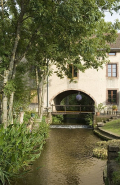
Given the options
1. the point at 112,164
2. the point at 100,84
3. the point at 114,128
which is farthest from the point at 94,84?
the point at 112,164

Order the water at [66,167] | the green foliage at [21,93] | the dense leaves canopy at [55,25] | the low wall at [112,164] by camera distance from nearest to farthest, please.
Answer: the low wall at [112,164] < the water at [66,167] < the dense leaves canopy at [55,25] < the green foliage at [21,93]

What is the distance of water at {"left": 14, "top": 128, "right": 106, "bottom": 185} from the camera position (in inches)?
283

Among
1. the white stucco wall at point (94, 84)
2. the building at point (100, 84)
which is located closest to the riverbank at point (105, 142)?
the building at point (100, 84)

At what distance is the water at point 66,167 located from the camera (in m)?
7.18

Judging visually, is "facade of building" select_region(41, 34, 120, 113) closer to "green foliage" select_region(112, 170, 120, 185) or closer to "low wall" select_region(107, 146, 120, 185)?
"low wall" select_region(107, 146, 120, 185)

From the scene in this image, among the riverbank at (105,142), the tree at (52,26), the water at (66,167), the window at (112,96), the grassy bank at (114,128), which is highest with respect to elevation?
the tree at (52,26)

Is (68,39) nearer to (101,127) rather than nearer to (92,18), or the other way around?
(92,18)

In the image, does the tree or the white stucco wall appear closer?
the tree

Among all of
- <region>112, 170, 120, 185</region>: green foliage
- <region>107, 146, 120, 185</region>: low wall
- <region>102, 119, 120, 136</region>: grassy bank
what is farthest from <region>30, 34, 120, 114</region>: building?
<region>112, 170, 120, 185</region>: green foliage

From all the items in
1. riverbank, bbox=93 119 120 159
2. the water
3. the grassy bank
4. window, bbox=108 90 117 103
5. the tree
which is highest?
the tree

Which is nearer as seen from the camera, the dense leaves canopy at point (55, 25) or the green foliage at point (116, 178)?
the green foliage at point (116, 178)

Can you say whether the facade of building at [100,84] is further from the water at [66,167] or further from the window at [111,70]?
the water at [66,167]

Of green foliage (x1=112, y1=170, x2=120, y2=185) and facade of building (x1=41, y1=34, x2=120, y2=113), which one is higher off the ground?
facade of building (x1=41, y1=34, x2=120, y2=113)

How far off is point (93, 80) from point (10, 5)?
13.7 m
